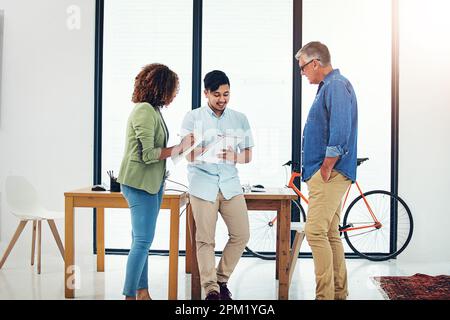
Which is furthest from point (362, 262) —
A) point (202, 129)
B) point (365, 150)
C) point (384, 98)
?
point (202, 129)

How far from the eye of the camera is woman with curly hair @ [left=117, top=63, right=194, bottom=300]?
8.46 ft

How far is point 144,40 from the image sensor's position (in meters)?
4.45

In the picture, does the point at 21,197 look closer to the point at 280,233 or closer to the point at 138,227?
the point at 138,227

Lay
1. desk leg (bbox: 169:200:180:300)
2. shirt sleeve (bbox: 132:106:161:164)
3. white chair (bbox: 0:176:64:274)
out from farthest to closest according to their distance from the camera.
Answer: white chair (bbox: 0:176:64:274) < desk leg (bbox: 169:200:180:300) < shirt sleeve (bbox: 132:106:161:164)

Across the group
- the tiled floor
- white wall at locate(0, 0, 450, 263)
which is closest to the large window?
white wall at locate(0, 0, 450, 263)

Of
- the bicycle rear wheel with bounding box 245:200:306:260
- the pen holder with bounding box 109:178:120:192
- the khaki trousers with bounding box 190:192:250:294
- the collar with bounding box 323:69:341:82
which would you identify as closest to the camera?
the collar with bounding box 323:69:341:82

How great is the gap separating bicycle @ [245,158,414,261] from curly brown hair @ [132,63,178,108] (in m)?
1.85

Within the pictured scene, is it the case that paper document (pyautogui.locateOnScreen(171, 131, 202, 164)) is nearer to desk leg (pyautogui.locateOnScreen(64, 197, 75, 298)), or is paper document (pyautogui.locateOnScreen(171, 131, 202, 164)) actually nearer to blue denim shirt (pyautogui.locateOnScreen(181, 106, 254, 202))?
blue denim shirt (pyautogui.locateOnScreen(181, 106, 254, 202))

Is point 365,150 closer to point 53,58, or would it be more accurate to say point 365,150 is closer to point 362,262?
point 362,262

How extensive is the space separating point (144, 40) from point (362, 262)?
8.43ft

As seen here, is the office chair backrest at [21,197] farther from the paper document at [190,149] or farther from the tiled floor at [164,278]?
the paper document at [190,149]

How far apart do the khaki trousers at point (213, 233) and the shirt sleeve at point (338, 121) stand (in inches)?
23.9

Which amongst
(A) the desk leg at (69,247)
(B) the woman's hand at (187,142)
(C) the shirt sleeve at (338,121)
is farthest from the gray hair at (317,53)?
(A) the desk leg at (69,247)
